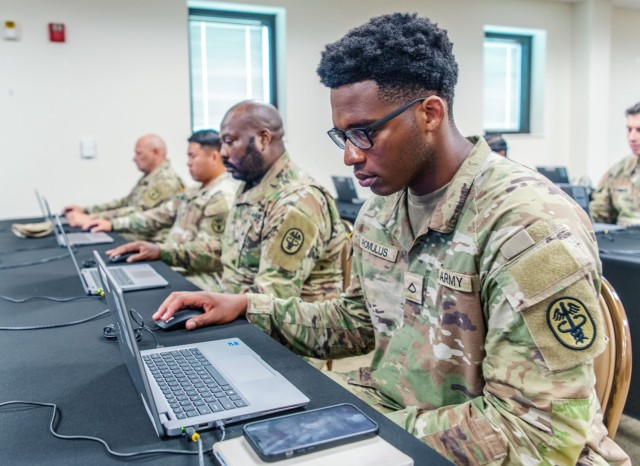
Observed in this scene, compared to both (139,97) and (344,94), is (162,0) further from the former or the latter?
(344,94)

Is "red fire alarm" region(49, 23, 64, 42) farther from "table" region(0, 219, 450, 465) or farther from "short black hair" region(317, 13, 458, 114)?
"short black hair" region(317, 13, 458, 114)

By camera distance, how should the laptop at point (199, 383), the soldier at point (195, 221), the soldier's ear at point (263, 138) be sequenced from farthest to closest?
1. the soldier at point (195, 221)
2. the soldier's ear at point (263, 138)
3. the laptop at point (199, 383)

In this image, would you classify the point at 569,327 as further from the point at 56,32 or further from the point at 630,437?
the point at 56,32

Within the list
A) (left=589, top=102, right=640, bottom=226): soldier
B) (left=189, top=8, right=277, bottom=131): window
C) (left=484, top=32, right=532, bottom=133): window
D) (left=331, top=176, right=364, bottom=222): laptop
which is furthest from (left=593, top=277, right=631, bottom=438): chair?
(left=484, top=32, right=532, bottom=133): window

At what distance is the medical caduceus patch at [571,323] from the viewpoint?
803 mm

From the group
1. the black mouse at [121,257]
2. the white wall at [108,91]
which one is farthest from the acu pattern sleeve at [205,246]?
the white wall at [108,91]

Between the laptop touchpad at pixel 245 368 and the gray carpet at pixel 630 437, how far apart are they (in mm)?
1393

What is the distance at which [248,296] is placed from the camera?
53.5 inches

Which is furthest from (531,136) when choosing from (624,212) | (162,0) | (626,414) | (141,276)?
(141,276)

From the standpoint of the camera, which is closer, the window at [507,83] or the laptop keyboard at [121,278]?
the laptop keyboard at [121,278]

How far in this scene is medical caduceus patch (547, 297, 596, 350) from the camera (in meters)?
0.80

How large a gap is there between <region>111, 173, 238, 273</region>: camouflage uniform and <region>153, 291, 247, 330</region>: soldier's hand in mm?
1097

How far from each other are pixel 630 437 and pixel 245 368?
62.8 inches

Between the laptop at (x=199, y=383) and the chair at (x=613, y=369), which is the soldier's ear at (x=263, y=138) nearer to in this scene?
the laptop at (x=199, y=383)
